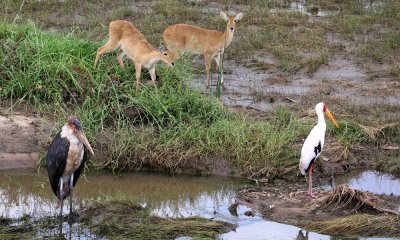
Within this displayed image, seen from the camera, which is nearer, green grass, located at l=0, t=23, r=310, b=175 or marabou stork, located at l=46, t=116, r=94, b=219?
marabou stork, located at l=46, t=116, r=94, b=219

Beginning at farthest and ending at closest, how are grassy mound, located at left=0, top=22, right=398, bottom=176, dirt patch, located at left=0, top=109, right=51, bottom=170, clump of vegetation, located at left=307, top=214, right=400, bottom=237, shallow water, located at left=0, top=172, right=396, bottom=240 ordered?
dirt patch, located at left=0, top=109, right=51, bottom=170, grassy mound, located at left=0, top=22, right=398, bottom=176, shallow water, located at left=0, top=172, right=396, bottom=240, clump of vegetation, located at left=307, top=214, right=400, bottom=237

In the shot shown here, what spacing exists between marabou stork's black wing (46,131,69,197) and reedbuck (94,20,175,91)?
2358 mm

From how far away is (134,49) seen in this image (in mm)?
11242

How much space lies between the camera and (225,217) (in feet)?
28.8

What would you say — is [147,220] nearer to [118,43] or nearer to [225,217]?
[225,217]

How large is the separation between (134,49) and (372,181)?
3357 mm

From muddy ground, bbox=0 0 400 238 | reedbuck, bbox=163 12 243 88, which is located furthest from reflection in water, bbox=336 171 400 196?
reedbuck, bbox=163 12 243 88

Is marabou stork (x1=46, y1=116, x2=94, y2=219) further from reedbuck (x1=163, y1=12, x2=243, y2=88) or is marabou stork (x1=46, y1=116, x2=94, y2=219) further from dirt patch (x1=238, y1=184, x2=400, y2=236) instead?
reedbuck (x1=163, y1=12, x2=243, y2=88)

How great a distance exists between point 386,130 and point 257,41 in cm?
367

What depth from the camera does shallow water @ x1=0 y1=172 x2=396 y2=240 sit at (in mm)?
8453

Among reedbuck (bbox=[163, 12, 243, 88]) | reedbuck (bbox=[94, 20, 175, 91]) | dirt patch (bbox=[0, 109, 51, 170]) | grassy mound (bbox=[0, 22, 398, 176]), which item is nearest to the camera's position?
grassy mound (bbox=[0, 22, 398, 176])

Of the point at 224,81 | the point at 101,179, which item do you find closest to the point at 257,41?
the point at 224,81

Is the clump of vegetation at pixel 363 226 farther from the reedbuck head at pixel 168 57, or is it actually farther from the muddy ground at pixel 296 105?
the reedbuck head at pixel 168 57

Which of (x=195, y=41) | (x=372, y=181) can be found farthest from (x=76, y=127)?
(x=195, y=41)
